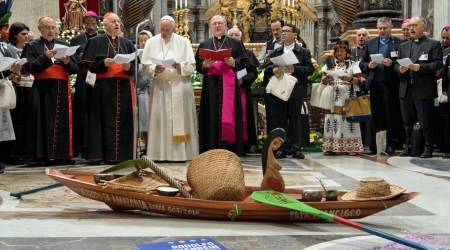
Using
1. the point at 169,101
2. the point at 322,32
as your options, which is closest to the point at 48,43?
the point at 169,101

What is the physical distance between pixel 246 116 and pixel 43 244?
606cm

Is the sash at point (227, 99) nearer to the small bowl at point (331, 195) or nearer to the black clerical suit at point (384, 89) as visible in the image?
the black clerical suit at point (384, 89)

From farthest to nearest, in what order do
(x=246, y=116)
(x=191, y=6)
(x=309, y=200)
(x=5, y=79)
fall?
(x=191, y=6) < (x=246, y=116) < (x=5, y=79) < (x=309, y=200)

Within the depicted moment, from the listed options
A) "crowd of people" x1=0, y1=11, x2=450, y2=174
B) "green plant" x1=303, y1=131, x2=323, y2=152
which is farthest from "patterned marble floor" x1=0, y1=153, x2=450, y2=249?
"green plant" x1=303, y1=131, x2=323, y2=152

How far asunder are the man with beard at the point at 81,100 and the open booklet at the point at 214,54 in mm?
1548

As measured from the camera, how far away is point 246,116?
9.59m

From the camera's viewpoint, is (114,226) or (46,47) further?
(46,47)

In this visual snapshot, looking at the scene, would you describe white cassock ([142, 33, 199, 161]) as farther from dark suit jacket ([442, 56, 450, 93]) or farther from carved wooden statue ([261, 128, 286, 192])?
carved wooden statue ([261, 128, 286, 192])

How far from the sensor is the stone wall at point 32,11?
1307cm

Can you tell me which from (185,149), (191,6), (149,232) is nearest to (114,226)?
(149,232)

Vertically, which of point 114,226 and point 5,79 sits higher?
point 5,79

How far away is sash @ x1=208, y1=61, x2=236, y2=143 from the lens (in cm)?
894

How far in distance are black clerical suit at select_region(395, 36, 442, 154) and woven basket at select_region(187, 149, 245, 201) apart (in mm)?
5078

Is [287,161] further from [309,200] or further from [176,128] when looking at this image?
[309,200]
